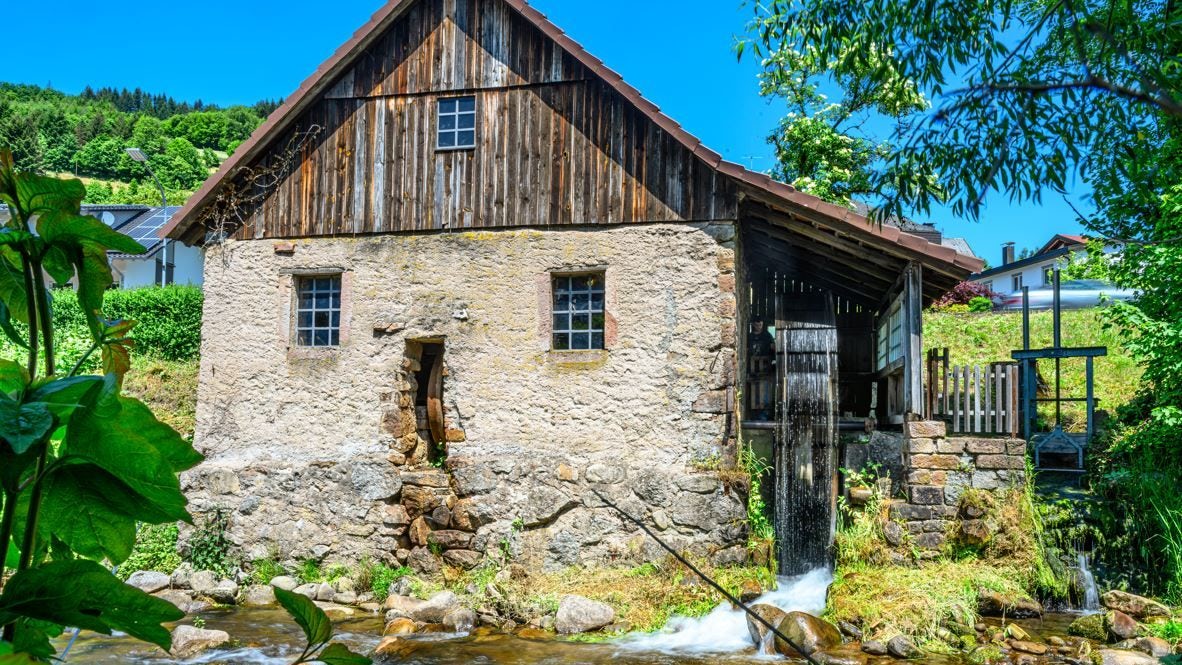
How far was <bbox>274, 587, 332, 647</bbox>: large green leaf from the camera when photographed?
93 centimetres

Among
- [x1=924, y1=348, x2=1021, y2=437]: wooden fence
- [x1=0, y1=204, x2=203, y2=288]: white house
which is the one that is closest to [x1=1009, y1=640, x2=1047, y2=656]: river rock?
[x1=924, y1=348, x2=1021, y2=437]: wooden fence

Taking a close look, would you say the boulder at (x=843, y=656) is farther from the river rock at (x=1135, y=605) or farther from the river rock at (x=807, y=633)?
the river rock at (x=1135, y=605)

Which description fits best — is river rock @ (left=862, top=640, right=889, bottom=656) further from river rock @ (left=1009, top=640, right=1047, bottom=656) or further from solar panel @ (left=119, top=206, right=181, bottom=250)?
Answer: solar panel @ (left=119, top=206, right=181, bottom=250)

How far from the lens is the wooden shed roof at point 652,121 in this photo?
376 inches

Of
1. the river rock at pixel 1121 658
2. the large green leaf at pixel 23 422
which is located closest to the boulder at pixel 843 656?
the river rock at pixel 1121 658

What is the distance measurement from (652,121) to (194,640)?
7.40 meters

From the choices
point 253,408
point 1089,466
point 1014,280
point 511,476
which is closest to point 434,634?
point 511,476

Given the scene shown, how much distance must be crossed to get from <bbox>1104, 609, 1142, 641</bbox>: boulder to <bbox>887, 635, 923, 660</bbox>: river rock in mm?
1799

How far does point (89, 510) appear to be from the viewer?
32.0 inches

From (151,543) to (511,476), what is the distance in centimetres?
486

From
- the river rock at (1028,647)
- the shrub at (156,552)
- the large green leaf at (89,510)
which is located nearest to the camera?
the large green leaf at (89,510)

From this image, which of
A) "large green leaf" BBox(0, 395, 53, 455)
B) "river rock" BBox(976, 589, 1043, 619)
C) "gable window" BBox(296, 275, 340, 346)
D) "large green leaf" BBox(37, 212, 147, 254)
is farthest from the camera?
"gable window" BBox(296, 275, 340, 346)

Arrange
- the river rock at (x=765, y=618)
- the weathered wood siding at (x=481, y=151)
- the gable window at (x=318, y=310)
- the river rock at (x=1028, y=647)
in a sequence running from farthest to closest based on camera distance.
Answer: the gable window at (x=318, y=310) → the weathered wood siding at (x=481, y=151) → the river rock at (x=765, y=618) → the river rock at (x=1028, y=647)

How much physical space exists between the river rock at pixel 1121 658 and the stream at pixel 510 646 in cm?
83
